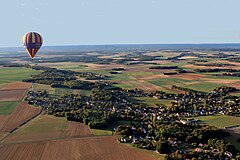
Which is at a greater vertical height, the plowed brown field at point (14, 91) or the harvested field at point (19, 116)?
the plowed brown field at point (14, 91)

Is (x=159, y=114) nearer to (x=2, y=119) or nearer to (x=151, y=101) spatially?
(x=151, y=101)

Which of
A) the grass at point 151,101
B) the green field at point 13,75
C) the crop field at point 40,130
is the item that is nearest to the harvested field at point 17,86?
the green field at point 13,75

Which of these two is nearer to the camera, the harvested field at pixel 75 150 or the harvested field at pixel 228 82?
the harvested field at pixel 75 150

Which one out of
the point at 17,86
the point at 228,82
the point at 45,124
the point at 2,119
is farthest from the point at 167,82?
the point at 2,119

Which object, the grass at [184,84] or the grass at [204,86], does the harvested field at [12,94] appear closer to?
the grass at [184,84]

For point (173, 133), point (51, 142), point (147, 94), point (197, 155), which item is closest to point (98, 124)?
point (51, 142)

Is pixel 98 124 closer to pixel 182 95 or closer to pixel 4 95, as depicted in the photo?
pixel 182 95

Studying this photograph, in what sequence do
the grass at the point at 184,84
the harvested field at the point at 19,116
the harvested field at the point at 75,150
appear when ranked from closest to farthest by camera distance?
the harvested field at the point at 75,150 < the harvested field at the point at 19,116 < the grass at the point at 184,84
